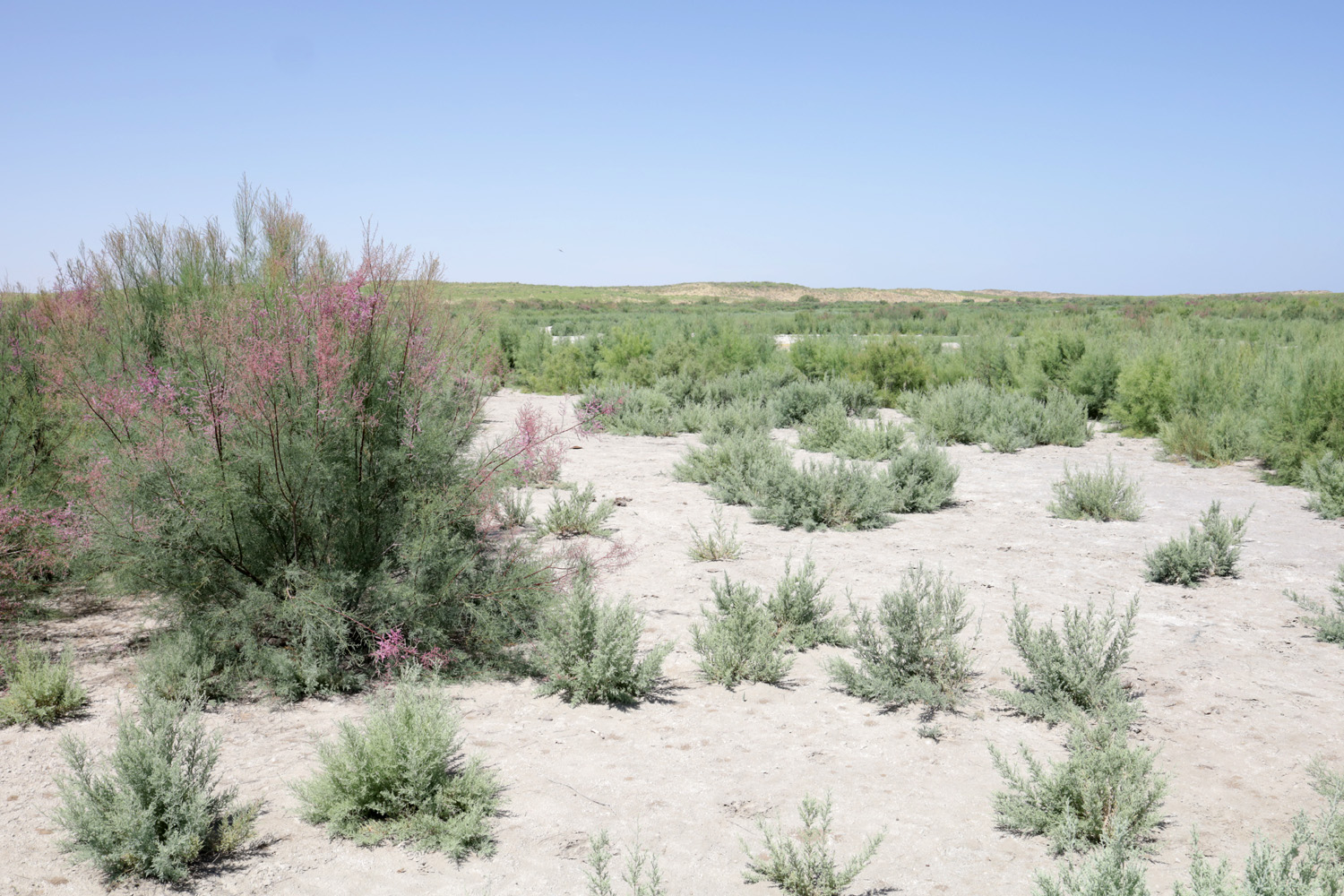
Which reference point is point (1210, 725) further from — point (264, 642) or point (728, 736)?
point (264, 642)

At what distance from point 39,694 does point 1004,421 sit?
12286mm

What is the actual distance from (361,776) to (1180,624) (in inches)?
206

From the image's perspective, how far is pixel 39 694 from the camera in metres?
4.45

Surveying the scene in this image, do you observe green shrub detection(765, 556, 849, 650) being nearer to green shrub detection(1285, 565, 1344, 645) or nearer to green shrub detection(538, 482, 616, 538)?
green shrub detection(538, 482, 616, 538)

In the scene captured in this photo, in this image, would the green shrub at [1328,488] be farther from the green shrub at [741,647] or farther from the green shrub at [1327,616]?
the green shrub at [741,647]

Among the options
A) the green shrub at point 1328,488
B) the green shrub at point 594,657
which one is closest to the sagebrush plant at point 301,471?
the green shrub at point 594,657

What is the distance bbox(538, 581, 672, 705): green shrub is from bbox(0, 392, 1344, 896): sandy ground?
122 millimetres

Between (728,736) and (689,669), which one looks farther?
(689,669)

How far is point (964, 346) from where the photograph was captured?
19.2m

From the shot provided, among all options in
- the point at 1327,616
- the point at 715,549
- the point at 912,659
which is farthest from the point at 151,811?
the point at 1327,616

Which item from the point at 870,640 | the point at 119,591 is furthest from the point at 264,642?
the point at 870,640

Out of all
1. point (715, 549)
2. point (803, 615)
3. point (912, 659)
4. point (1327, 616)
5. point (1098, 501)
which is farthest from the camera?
point (1098, 501)

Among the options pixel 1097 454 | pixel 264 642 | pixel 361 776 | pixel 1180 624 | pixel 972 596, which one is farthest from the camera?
pixel 1097 454

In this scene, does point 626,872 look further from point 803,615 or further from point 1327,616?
point 1327,616
